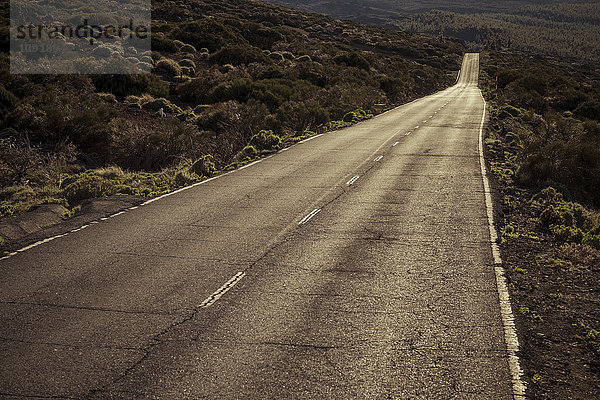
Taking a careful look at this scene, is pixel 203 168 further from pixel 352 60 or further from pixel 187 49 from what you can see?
pixel 352 60

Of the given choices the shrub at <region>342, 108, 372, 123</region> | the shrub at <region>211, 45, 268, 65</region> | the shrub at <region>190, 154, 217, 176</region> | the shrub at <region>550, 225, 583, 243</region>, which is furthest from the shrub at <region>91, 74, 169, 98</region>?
the shrub at <region>550, 225, 583, 243</region>

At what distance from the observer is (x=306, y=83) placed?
1340 inches

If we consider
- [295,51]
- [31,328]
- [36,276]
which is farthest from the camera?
[295,51]

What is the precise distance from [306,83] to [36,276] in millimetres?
28451

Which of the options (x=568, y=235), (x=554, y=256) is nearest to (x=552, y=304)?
(x=554, y=256)

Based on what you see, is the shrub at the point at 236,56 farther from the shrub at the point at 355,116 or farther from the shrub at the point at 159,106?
the shrub at the point at 159,106

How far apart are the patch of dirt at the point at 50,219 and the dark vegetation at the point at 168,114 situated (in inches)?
31.3

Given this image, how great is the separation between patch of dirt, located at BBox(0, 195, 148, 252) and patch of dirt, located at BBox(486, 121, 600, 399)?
8114 millimetres

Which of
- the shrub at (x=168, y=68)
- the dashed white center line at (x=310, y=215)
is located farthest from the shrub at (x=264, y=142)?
the shrub at (x=168, y=68)

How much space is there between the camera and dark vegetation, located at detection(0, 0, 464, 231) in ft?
46.6

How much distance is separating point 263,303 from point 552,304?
4.18 meters

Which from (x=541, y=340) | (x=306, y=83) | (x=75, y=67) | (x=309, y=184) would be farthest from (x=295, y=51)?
(x=541, y=340)

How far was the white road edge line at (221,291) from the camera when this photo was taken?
6698mm

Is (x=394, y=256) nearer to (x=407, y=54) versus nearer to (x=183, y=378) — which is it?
(x=183, y=378)
